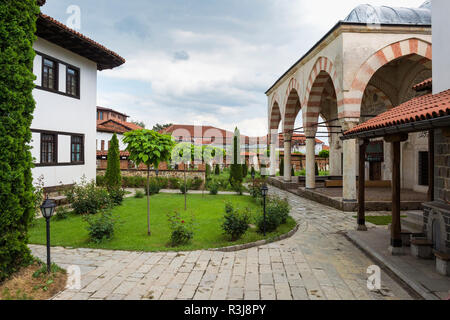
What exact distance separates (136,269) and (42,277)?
53.4 inches

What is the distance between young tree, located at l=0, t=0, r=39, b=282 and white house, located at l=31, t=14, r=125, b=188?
5.48 meters

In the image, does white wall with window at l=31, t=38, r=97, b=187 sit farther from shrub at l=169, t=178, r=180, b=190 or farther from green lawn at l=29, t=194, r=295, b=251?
shrub at l=169, t=178, r=180, b=190

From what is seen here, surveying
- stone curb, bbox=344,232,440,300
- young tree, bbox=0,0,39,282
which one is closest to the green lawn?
young tree, bbox=0,0,39,282

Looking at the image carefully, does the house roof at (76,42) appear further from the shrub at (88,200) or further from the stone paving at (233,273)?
the stone paving at (233,273)

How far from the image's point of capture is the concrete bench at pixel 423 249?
4883mm

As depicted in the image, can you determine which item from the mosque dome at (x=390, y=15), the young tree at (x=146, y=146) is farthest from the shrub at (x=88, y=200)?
the mosque dome at (x=390, y=15)

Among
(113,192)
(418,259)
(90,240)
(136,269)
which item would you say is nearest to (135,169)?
(113,192)

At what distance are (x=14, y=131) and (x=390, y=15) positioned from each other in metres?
12.8

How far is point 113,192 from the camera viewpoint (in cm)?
1071

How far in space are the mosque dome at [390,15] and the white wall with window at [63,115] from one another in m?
11.3

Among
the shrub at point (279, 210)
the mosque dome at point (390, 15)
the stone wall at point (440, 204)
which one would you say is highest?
the mosque dome at point (390, 15)

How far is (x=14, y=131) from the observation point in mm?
4156

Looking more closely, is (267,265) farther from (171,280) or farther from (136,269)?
(136,269)

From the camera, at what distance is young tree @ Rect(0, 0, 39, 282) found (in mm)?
4039
